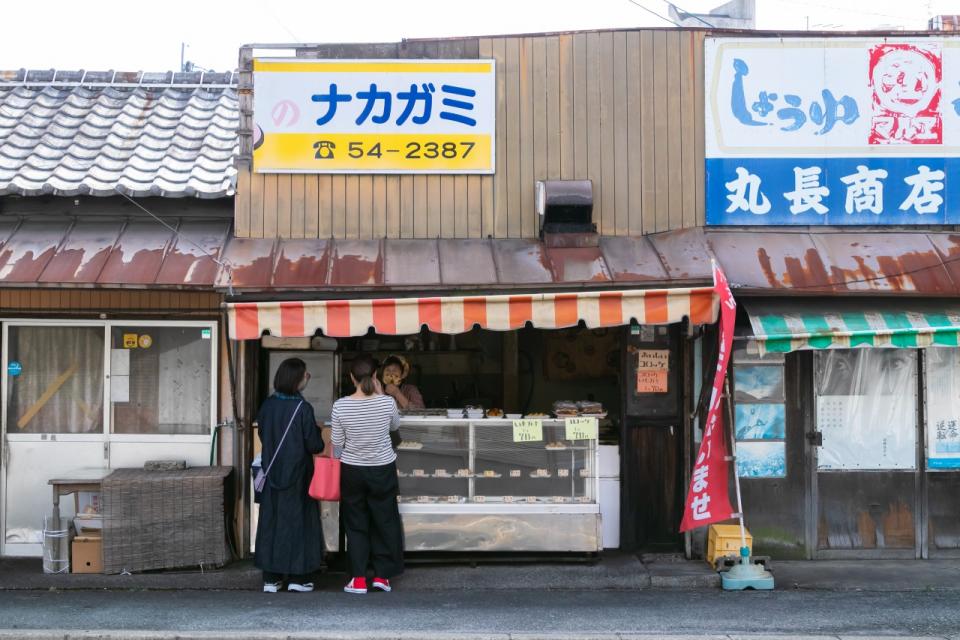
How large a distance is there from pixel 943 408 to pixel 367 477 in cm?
565

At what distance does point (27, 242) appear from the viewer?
8633 mm

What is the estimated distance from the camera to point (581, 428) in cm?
874

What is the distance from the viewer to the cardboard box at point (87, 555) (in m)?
8.53

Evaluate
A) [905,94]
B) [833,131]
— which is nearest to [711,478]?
[833,131]

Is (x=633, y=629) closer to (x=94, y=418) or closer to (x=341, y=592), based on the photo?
(x=341, y=592)

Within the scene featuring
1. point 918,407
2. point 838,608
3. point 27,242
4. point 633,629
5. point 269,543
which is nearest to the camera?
point 633,629

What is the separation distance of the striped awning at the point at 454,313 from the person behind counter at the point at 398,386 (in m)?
1.60

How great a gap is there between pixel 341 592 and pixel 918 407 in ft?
19.0

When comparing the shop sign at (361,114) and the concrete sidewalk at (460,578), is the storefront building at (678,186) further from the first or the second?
the concrete sidewalk at (460,578)

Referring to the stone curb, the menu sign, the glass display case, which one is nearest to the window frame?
the glass display case

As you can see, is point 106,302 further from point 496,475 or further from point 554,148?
point 554,148

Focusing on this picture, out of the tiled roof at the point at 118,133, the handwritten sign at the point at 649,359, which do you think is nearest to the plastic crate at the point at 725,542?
the handwritten sign at the point at 649,359

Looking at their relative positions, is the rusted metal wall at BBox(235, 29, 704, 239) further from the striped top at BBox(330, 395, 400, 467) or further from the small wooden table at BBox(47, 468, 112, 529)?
the small wooden table at BBox(47, 468, 112, 529)

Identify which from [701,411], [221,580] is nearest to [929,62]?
[701,411]
